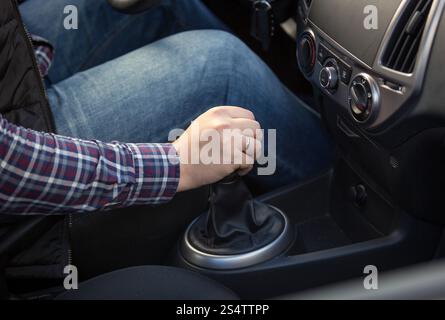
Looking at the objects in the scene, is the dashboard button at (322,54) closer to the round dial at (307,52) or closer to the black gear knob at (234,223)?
the round dial at (307,52)

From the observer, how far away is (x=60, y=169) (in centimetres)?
70

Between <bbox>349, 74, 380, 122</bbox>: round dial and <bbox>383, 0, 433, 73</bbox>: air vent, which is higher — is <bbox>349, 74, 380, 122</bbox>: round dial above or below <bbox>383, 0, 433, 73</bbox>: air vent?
below

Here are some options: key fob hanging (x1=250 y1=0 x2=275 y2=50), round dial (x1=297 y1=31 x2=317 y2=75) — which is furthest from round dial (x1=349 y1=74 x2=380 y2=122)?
key fob hanging (x1=250 y1=0 x2=275 y2=50)

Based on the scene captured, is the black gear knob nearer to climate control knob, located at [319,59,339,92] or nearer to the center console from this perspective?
the center console

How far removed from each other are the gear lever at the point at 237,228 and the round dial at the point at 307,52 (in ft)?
0.65

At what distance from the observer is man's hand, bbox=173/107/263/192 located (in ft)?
2.52

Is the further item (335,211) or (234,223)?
(335,211)

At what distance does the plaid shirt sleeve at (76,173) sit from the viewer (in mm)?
670

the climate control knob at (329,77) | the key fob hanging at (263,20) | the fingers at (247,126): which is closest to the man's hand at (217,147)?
the fingers at (247,126)

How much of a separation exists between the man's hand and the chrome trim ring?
0.13 meters

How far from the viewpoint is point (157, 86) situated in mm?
937

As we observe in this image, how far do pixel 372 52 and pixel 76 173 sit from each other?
371mm

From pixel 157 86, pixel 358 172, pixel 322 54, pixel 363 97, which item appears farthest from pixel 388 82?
pixel 157 86

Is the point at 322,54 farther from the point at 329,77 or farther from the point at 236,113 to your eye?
the point at 236,113
